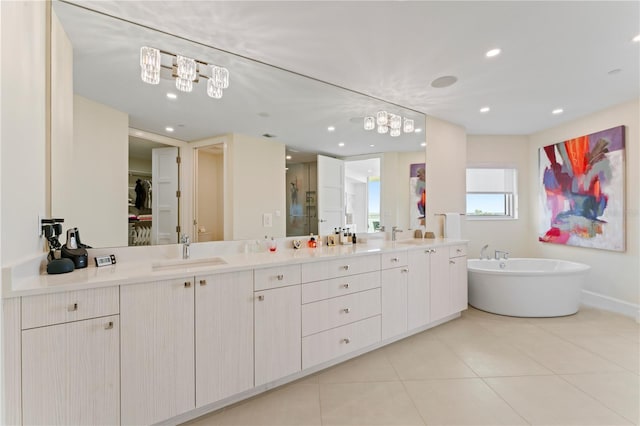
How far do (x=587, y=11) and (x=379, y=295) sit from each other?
2456 mm

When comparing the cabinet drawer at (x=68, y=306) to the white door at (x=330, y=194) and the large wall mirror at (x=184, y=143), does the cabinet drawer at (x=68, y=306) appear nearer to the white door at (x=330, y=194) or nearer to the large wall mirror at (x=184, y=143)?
the large wall mirror at (x=184, y=143)

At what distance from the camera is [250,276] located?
1772mm

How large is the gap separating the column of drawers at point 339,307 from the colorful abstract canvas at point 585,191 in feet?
10.8

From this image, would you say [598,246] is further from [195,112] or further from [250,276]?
[195,112]

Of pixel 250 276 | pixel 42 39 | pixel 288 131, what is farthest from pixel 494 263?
pixel 42 39

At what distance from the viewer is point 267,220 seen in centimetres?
243

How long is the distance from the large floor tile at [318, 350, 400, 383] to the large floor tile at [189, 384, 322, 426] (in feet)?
0.70

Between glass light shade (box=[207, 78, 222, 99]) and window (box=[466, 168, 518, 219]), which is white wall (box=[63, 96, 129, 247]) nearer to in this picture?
glass light shade (box=[207, 78, 222, 99])

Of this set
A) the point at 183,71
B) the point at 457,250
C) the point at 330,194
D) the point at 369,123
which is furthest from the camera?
the point at 457,250

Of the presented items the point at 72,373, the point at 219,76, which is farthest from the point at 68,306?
the point at 219,76

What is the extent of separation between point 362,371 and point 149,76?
2.68 m

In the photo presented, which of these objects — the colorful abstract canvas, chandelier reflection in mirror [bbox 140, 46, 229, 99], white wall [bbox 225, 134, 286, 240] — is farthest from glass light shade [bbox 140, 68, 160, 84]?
the colorful abstract canvas

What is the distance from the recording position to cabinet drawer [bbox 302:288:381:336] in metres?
2.02

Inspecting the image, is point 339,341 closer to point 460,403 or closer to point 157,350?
point 460,403
